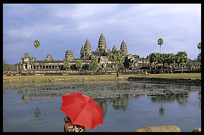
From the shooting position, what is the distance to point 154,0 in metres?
8.86

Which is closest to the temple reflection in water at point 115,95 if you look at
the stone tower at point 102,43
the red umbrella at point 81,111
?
the red umbrella at point 81,111

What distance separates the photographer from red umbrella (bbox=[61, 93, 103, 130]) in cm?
763

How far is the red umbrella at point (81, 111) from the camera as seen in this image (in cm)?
763

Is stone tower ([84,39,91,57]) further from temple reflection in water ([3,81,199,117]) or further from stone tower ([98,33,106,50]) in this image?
temple reflection in water ([3,81,199,117])

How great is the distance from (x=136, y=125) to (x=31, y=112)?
310 inches

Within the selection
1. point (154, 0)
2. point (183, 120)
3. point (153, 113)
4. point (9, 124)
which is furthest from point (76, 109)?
point (153, 113)

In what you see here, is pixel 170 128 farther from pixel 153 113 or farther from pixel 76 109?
pixel 153 113

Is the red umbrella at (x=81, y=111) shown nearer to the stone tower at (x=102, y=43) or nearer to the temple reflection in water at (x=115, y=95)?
the temple reflection in water at (x=115, y=95)

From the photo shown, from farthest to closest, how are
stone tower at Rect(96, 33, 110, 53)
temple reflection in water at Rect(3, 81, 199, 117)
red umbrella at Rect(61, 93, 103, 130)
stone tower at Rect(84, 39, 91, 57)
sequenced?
stone tower at Rect(84, 39, 91, 57)
stone tower at Rect(96, 33, 110, 53)
temple reflection in water at Rect(3, 81, 199, 117)
red umbrella at Rect(61, 93, 103, 130)

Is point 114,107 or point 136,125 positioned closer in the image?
point 136,125

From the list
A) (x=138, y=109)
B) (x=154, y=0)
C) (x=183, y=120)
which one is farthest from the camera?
(x=138, y=109)

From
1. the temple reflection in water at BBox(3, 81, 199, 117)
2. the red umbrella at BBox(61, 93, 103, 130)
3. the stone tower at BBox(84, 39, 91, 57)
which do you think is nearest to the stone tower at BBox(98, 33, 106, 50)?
the stone tower at BBox(84, 39, 91, 57)

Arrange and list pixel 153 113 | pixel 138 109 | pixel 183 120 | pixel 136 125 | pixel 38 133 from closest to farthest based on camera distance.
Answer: pixel 38 133 < pixel 136 125 < pixel 183 120 < pixel 153 113 < pixel 138 109

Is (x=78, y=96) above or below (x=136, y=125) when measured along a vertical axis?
above
